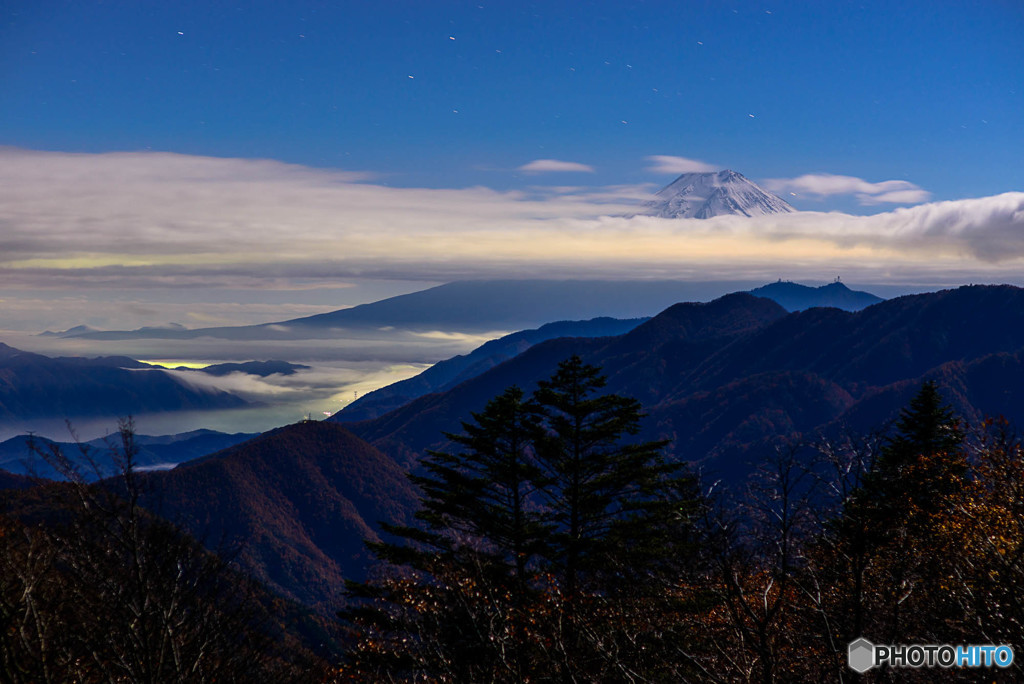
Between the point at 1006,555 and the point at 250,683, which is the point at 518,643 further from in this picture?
the point at 1006,555

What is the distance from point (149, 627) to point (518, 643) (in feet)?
30.0

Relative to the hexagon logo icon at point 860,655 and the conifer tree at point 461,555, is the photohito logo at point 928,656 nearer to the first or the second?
the hexagon logo icon at point 860,655

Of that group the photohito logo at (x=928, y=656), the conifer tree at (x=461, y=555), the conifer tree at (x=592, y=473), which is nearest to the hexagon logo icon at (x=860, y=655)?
the photohito logo at (x=928, y=656)

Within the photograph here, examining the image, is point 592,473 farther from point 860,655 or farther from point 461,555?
point 860,655

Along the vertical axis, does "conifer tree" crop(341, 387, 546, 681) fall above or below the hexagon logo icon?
below

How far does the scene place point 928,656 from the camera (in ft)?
50.1

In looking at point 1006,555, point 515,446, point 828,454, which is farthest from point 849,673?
point 515,446

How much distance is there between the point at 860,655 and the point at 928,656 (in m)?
2.56

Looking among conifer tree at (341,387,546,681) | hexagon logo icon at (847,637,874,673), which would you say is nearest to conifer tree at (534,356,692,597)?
conifer tree at (341,387,546,681)

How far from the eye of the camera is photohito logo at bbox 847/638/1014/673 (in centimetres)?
1384

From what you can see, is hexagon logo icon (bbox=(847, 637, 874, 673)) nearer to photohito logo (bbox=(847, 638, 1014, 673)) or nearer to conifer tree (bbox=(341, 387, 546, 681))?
photohito logo (bbox=(847, 638, 1014, 673))

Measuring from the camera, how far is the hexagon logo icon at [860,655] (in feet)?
44.6

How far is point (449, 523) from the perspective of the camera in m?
30.0

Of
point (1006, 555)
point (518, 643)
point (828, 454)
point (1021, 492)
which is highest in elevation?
point (828, 454)
